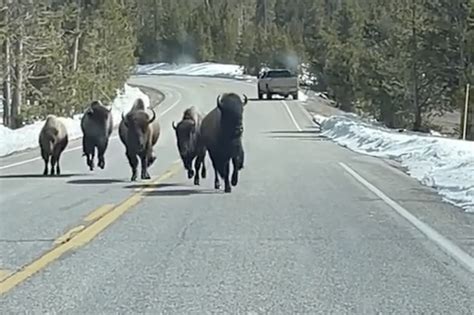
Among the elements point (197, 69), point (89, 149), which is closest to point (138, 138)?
point (89, 149)

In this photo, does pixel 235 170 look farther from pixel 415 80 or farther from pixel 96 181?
pixel 415 80

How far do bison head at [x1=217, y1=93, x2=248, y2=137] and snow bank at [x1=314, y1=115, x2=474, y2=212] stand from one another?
11.0 feet

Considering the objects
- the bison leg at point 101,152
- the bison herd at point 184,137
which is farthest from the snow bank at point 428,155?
the bison leg at point 101,152

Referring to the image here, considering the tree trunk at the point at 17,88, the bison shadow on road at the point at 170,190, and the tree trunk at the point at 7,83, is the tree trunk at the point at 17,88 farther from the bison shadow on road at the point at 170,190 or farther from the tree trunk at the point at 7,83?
the bison shadow on road at the point at 170,190

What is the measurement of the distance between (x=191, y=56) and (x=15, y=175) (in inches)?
4779

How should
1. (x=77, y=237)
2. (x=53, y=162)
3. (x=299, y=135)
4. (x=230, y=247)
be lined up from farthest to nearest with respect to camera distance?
Answer: 1. (x=299, y=135)
2. (x=53, y=162)
3. (x=77, y=237)
4. (x=230, y=247)

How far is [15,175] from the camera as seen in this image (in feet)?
62.4

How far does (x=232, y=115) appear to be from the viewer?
15367 millimetres

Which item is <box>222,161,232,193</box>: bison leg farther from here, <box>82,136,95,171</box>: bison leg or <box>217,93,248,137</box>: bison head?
<box>82,136,95,171</box>: bison leg

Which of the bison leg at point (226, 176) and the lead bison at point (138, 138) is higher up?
the lead bison at point (138, 138)

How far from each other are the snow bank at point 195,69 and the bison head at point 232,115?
90.5m

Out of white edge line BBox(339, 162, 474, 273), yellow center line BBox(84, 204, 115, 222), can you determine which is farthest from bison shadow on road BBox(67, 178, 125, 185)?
white edge line BBox(339, 162, 474, 273)

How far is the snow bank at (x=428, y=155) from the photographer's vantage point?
16078mm

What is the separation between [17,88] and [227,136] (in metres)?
23.4
